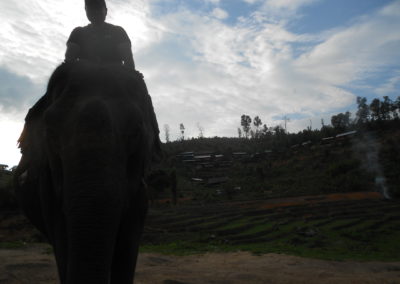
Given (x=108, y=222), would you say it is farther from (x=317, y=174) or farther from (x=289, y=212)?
(x=317, y=174)

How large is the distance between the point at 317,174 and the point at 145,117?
51694 mm

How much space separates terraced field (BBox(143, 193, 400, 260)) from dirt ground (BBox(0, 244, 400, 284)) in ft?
6.87

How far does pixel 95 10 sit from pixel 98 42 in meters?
0.44

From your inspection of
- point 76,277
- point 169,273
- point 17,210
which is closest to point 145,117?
point 76,277

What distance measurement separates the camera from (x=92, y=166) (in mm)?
2531

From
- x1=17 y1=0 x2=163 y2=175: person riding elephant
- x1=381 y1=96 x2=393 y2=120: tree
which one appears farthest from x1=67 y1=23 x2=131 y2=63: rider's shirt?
x1=381 y1=96 x2=393 y2=120: tree

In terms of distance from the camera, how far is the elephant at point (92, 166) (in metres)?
2.44

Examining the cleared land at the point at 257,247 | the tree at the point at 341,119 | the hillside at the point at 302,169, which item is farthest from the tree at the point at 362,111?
the cleared land at the point at 257,247

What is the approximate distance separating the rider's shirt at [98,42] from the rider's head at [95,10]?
11 cm

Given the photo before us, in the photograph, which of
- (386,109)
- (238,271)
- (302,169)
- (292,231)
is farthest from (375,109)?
(238,271)

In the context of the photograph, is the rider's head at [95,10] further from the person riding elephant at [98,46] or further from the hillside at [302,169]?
the hillside at [302,169]

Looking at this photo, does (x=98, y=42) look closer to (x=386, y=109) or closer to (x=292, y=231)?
(x=292, y=231)

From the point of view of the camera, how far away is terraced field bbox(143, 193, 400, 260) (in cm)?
1594

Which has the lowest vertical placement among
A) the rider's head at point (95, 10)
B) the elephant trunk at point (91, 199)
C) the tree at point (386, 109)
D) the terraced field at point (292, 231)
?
the terraced field at point (292, 231)
